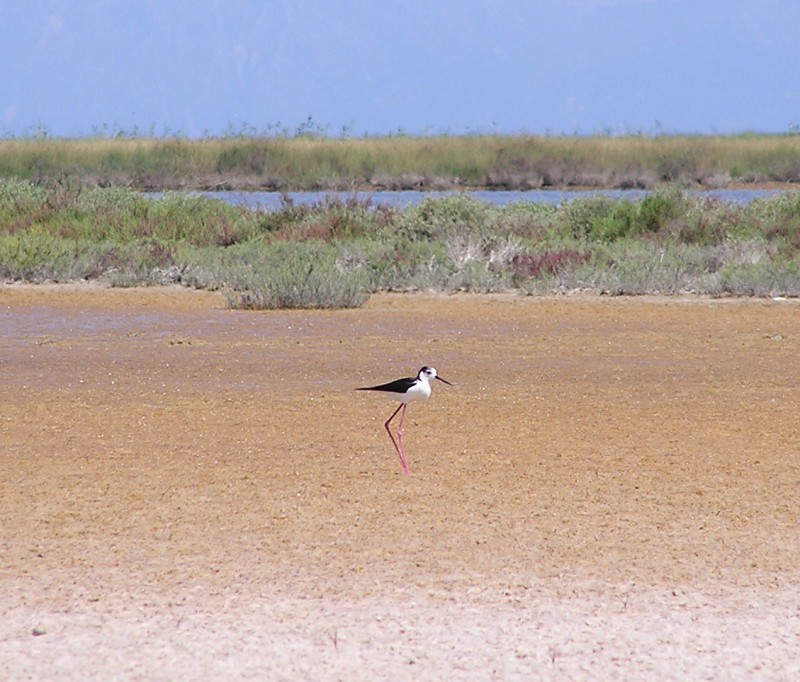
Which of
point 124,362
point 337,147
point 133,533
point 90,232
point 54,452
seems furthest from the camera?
point 337,147

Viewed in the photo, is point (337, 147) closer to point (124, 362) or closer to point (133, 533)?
point (124, 362)

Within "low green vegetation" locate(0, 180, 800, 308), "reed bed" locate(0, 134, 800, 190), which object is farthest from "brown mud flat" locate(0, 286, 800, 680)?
"reed bed" locate(0, 134, 800, 190)

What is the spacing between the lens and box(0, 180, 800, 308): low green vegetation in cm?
2098

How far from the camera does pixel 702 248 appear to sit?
2439 cm

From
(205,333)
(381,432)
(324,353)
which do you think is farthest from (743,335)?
(381,432)

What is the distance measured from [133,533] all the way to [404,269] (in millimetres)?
14816

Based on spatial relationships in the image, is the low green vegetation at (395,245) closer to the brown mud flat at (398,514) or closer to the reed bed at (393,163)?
the brown mud flat at (398,514)

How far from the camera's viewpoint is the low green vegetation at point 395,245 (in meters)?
21.0

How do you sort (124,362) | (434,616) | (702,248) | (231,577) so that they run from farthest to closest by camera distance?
(702,248), (124,362), (231,577), (434,616)

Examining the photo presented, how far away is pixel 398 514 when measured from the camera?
8.10m

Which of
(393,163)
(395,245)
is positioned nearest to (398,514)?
(395,245)

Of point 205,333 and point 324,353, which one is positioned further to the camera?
point 205,333

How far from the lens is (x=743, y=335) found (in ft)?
54.1

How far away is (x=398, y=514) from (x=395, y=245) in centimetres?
1654
